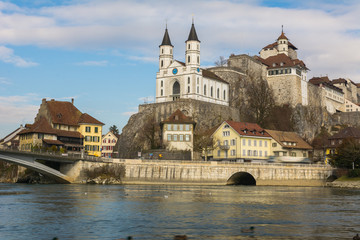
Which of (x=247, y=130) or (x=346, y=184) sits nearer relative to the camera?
(x=346, y=184)

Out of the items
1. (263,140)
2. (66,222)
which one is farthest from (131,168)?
(66,222)

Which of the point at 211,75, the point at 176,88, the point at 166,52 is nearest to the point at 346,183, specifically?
the point at 211,75

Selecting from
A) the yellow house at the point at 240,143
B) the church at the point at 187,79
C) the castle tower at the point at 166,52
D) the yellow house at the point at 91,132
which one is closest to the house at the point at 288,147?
the yellow house at the point at 240,143

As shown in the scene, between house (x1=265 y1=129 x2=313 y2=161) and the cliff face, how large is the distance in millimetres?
12773

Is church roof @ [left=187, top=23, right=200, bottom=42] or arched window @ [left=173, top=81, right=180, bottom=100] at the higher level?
church roof @ [left=187, top=23, right=200, bottom=42]

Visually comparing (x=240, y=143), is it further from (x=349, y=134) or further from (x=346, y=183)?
(x=349, y=134)

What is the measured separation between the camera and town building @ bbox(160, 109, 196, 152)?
3415 inches

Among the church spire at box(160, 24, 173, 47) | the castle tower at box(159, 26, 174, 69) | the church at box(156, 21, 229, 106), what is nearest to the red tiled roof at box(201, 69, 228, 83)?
the church at box(156, 21, 229, 106)

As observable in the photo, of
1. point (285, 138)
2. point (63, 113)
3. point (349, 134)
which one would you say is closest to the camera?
point (63, 113)

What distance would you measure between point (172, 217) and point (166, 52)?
77250 millimetres

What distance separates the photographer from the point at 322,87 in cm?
12962

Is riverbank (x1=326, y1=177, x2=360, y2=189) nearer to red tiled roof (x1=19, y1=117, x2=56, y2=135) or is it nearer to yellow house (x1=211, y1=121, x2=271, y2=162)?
yellow house (x1=211, y1=121, x2=271, y2=162)

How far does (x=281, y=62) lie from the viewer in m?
121

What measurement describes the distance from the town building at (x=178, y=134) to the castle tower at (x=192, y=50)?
728 inches
